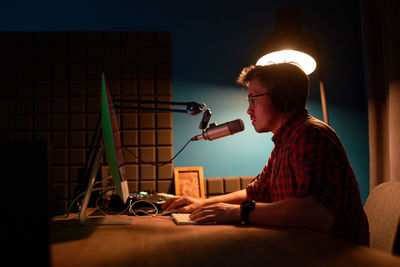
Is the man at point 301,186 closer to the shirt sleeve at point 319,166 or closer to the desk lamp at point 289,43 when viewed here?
the shirt sleeve at point 319,166

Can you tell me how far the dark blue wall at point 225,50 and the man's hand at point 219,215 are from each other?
1125mm

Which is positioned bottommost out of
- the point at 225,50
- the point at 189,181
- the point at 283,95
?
the point at 189,181

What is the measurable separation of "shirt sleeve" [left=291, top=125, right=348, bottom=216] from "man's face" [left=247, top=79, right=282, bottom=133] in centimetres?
30

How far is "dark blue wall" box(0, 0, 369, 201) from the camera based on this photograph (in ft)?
6.68

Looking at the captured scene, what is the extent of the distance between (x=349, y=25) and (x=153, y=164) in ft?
6.17

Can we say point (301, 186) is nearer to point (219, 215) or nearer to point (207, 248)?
point (219, 215)

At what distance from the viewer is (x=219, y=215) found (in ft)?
2.83

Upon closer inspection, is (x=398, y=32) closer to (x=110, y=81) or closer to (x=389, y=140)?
(x=389, y=140)

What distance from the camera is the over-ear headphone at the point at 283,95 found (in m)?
1.12

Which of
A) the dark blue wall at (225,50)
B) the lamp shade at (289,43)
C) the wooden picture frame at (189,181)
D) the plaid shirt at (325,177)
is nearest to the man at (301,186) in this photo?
the plaid shirt at (325,177)

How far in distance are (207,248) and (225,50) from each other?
178 cm

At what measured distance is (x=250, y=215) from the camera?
33.2 inches

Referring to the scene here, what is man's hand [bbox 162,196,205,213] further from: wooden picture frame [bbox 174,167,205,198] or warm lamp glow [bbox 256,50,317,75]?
warm lamp glow [bbox 256,50,317,75]

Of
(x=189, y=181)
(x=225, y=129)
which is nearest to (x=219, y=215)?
(x=225, y=129)
